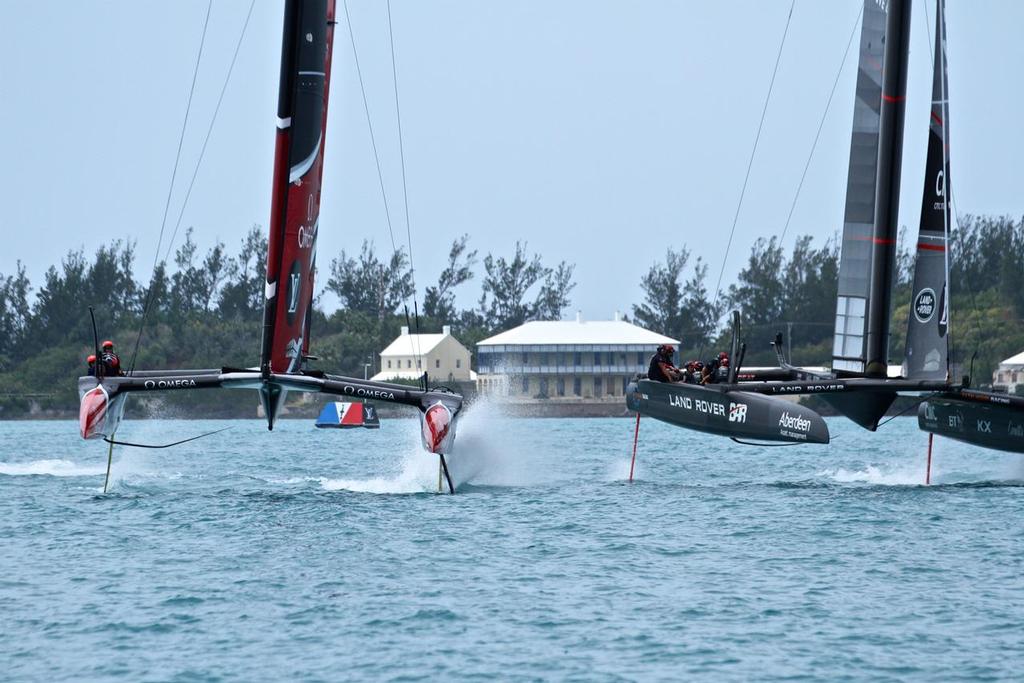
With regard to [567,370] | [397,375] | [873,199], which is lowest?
[397,375]

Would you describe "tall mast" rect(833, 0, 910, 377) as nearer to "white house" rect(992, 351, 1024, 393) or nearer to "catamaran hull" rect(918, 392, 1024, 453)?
"catamaran hull" rect(918, 392, 1024, 453)

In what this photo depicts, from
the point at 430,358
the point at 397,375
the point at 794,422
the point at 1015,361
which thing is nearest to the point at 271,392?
the point at 794,422

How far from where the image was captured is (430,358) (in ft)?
276

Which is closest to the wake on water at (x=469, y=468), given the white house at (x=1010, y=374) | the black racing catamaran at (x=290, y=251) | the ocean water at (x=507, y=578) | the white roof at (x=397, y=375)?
the ocean water at (x=507, y=578)

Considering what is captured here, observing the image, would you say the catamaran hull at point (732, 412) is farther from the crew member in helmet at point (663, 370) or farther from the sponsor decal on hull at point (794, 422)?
the crew member in helmet at point (663, 370)

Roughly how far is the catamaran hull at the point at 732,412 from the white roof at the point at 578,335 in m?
62.0

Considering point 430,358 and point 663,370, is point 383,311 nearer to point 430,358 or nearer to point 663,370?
point 430,358

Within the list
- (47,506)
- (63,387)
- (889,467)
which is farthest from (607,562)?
(63,387)

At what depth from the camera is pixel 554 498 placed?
773 inches

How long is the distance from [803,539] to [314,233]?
23.1 feet

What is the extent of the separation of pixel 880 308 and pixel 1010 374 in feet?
178

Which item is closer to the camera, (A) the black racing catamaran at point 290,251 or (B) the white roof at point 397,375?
(A) the black racing catamaran at point 290,251

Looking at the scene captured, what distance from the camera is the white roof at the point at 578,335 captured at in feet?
269

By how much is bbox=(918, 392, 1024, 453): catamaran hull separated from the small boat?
3857 cm
